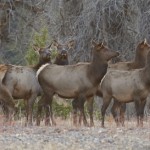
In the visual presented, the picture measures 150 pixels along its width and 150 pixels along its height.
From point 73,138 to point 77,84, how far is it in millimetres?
3772

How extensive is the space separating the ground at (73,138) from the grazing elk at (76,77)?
5.69 feet

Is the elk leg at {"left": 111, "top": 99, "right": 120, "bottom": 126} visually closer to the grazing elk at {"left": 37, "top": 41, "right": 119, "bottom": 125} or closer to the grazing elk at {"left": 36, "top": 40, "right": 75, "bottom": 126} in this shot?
the grazing elk at {"left": 37, "top": 41, "right": 119, "bottom": 125}

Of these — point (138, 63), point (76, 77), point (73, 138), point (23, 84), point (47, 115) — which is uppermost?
point (138, 63)

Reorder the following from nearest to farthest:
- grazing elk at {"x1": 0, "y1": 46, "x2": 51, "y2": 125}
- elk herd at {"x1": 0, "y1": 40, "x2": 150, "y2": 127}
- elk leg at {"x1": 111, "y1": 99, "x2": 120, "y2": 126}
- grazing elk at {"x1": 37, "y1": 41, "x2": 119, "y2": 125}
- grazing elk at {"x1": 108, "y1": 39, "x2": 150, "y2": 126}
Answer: elk herd at {"x1": 0, "y1": 40, "x2": 150, "y2": 127}
grazing elk at {"x1": 37, "y1": 41, "x2": 119, "y2": 125}
grazing elk at {"x1": 0, "y1": 46, "x2": 51, "y2": 125}
elk leg at {"x1": 111, "y1": 99, "x2": 120, "y2": 126}
grazing elk at {"x1": 108, "y1": 39, "x2": 150, "y2": 126}

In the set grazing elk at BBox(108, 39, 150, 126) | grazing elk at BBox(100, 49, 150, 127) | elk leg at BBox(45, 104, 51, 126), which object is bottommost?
elk leg at BBox(45, 104, 51, 126)

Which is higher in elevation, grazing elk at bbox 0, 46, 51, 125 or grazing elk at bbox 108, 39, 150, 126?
grazing elk at bbox 108, 39, 150, 126

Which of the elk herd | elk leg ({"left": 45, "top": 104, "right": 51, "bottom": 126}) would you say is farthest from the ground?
elk leg ({"left": 45, "top": 104, "right": 51, "bottom": 126})

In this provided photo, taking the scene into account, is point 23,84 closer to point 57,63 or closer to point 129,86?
point 57,63

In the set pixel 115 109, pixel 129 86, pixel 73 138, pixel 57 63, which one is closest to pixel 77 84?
pixel 129 86

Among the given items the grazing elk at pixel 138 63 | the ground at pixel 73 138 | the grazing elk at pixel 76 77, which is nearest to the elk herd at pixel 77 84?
the grazing elk at pixel 76 77

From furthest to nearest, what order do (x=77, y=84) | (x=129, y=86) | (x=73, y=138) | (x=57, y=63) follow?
(x=57, y=63), (x=77, y=84), (x=129, y=86), (x=73, y=138)

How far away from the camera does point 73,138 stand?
12.6m

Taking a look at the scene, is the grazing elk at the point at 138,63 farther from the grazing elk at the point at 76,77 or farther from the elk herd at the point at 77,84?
the grazing elk at the point at 76,77

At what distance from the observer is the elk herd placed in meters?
16.0
